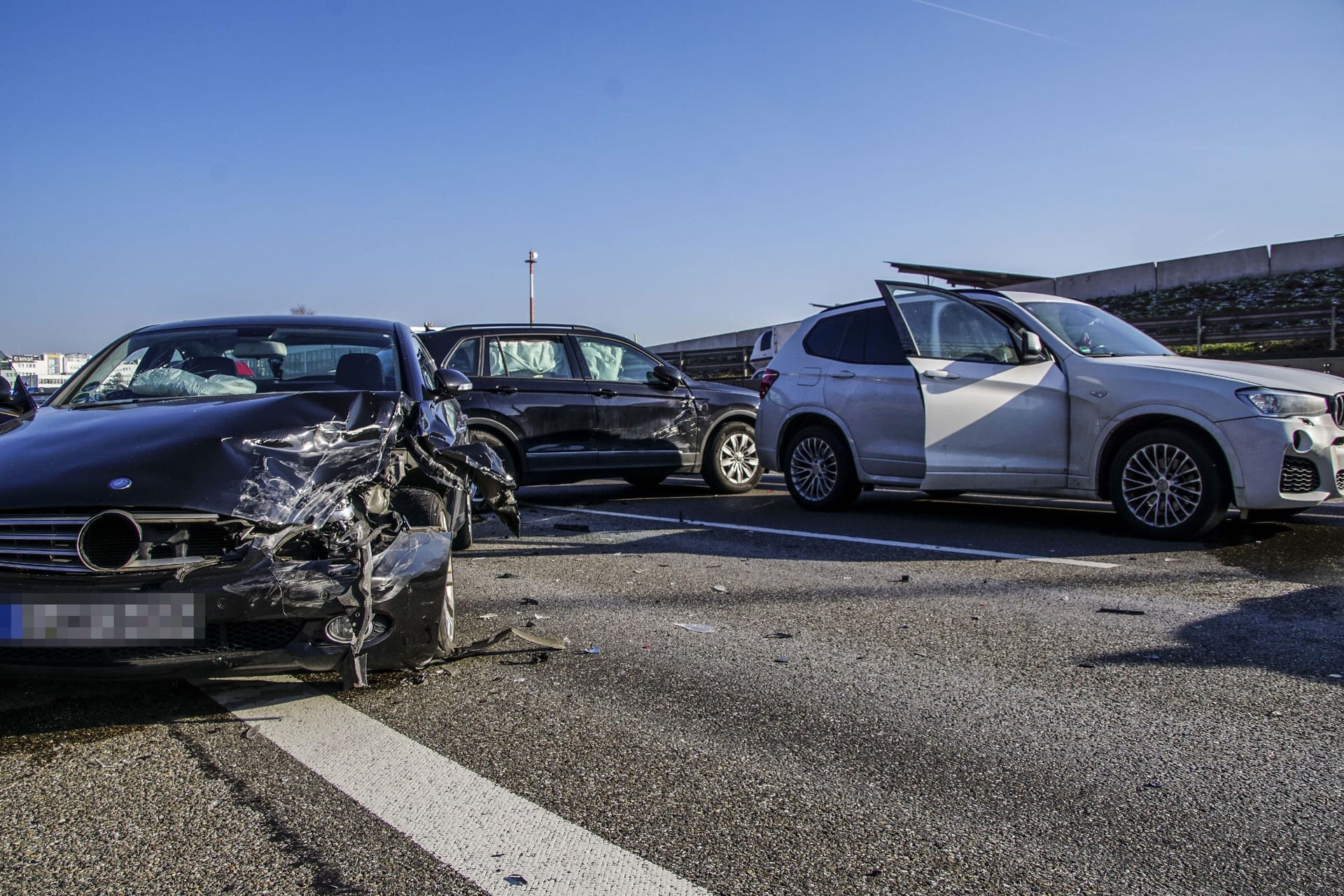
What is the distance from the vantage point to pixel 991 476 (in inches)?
302

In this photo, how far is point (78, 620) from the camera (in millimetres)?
3252

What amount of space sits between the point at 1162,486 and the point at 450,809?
5.72 metres

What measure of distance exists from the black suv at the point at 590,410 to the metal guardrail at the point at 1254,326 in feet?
43.5

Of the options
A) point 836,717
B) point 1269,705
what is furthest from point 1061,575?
point 836,717

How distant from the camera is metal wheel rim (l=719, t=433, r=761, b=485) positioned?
35.7 ft

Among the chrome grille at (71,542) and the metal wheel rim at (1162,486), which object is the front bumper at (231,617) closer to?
the chrome grille at (71,542)

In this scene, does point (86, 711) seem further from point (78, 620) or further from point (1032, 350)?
point (1032, 350)

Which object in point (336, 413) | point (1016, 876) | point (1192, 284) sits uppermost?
point (1192, 284)

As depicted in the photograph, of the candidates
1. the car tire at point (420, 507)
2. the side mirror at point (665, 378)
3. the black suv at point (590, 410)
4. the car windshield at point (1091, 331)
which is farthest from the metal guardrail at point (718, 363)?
the car tire at point (420, 507)

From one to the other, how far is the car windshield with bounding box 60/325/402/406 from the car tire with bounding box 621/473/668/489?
4907 millimetres

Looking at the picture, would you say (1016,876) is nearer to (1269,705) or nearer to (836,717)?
(836,717)

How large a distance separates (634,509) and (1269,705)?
6.46 meters

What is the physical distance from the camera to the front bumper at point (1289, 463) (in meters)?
6.48

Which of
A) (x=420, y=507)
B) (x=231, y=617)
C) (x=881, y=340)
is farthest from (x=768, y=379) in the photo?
(x=231, y=617)
